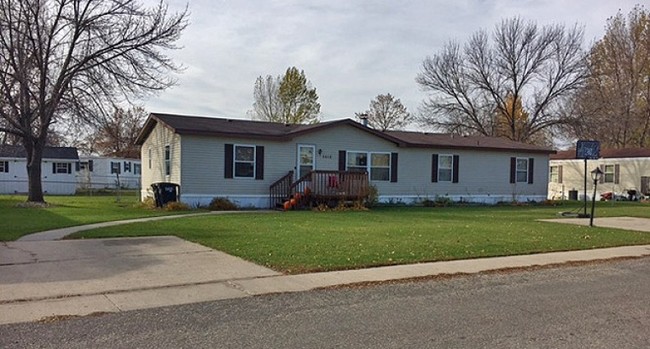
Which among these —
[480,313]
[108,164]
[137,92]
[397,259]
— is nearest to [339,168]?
[137,92]

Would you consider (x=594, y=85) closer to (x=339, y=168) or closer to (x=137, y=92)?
(x=339, y=168)

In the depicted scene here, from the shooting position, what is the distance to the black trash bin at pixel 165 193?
20.3m

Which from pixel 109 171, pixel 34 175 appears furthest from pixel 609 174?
pixel 109 171

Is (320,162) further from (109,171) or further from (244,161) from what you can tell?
(109,171)

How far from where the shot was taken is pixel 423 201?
25.5 meters

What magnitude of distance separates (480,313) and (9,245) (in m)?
8.74

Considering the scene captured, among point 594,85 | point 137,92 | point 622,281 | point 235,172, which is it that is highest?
point 594,85

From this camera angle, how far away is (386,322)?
557 cm

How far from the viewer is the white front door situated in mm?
22750

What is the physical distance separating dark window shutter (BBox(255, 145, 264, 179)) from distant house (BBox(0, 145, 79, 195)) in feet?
67.1

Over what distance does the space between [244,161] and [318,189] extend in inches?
126

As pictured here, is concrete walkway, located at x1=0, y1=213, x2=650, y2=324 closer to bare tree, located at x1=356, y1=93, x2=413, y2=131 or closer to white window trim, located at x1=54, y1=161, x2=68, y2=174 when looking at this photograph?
white window trim, located at x1=54, y1=161, x2=68, y2=174

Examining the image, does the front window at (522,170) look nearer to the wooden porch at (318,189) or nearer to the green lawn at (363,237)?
the wooden porch at (318,189)

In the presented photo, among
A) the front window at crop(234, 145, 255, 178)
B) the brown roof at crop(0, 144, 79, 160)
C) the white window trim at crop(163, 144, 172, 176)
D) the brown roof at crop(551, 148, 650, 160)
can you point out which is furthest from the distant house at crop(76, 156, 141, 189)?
the brown roof at crop(551, 148, 650, 160)
